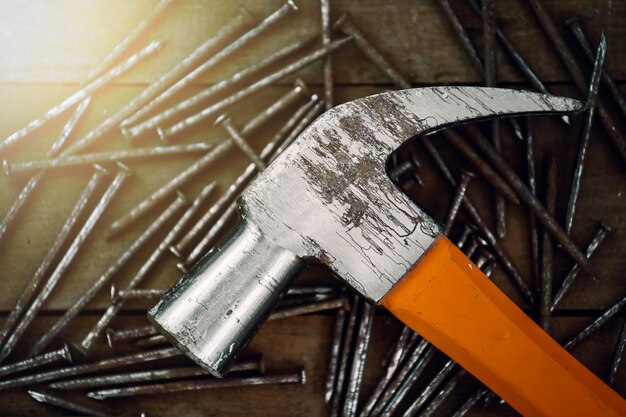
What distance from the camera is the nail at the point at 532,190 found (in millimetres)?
1183

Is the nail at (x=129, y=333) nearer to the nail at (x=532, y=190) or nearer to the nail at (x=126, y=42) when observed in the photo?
the nail at (x=126, y=42)

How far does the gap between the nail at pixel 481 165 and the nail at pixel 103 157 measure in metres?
0.59

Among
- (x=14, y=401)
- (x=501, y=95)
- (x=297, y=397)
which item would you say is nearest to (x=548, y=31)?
(x=501, y=95)

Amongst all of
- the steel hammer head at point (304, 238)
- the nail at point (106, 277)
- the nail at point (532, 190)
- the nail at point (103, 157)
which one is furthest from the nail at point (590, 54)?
the nail at point (106, 277)

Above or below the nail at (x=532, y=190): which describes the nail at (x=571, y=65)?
above

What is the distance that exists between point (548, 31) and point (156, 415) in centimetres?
136

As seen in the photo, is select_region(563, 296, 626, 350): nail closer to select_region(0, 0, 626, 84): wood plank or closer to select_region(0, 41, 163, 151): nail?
select_region(0, 0, 626, 84): wood plank

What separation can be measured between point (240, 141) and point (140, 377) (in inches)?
24.2

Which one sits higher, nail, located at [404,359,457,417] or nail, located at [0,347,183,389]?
nail, located at [0,347,183,389]

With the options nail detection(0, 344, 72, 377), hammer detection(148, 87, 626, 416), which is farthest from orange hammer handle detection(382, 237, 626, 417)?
nail detection(0, 344, 72, 377)

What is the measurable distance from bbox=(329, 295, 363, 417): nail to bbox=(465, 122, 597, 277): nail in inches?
18.3

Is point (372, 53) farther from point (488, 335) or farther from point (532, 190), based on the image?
point (488, 335)

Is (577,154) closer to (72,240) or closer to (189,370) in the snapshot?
(189,370)

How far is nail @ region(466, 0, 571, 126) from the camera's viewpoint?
1.19 meters
